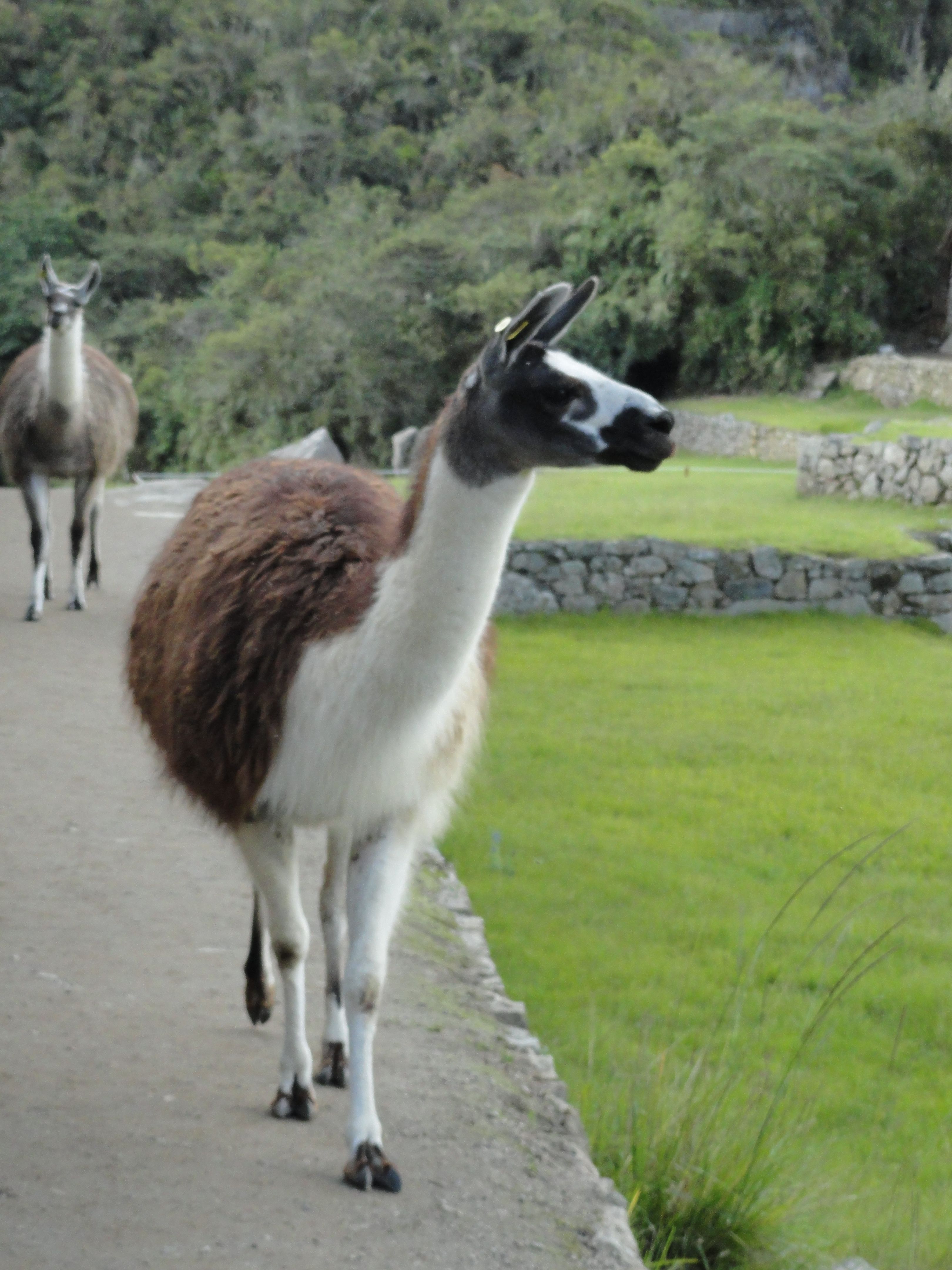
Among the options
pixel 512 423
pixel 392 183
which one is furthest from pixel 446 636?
pixel 392 183

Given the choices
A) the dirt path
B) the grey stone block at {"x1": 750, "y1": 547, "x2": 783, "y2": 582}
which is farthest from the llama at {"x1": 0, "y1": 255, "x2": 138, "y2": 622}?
the grey stone block at {"x1": 750, "y1": 547, "x2": 783, "y2": 582}

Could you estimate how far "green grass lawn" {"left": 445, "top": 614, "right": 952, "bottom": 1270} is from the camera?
3936 millimetres

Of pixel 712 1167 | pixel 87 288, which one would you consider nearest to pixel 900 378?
pixel 87 288

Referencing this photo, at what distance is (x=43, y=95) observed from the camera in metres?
41.3

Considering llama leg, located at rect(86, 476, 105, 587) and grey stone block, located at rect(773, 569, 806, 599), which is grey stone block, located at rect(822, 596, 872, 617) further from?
llama leg, located at rect(86, 476, 105, 587)

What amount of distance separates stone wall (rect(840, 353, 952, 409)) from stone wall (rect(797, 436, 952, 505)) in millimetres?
8506

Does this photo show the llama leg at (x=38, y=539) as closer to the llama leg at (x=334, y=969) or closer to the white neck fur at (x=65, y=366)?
the white neck fur at (x=65, y=366)

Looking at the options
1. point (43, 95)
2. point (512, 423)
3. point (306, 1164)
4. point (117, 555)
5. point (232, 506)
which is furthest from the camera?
point (43, 95)

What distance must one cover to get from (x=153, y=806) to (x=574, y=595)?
670 centimetres

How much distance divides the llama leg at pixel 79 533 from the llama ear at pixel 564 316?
6.28m

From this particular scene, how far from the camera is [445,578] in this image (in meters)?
2.46

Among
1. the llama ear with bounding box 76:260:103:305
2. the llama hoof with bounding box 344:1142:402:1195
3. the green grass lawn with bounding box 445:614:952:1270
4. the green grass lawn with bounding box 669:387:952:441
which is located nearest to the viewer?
the llama hoof with bounding box 344:1142:402:1195

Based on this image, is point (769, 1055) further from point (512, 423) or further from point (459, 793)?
point (512, 423)

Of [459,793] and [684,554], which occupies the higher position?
[459,793]
